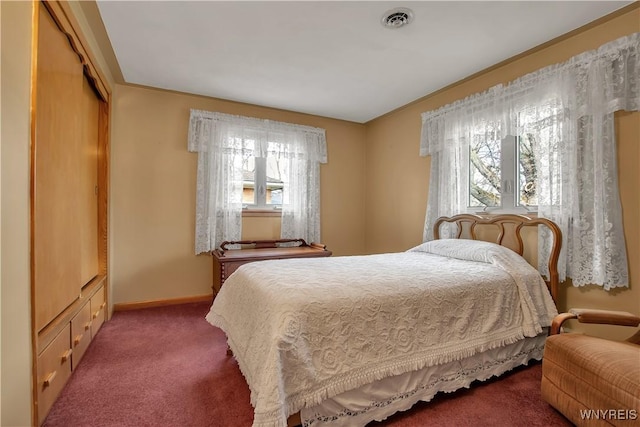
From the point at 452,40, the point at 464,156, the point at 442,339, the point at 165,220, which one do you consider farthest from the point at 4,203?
the point at 464,156

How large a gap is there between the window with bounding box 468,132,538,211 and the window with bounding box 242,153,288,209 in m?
2.23

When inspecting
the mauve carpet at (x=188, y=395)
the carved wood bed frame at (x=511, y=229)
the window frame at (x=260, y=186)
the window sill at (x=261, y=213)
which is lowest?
the mauve carpet at (x=188, y=395)

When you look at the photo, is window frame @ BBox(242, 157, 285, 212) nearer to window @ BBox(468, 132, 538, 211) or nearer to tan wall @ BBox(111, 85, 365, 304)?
tan wall @ BBox(111, 85, 365, 304)

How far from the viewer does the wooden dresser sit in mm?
3033

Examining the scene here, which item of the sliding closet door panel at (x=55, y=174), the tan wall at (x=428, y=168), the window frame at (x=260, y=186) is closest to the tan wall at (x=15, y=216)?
the sliding closet door panel at (x=55, y=174)

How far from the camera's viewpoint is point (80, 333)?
2021mm

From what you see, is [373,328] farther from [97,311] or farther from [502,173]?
[97,311]

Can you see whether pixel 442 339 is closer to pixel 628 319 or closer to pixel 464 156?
pixel 628 319

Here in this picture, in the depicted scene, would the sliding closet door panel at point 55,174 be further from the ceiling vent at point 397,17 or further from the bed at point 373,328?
the ceiling vent at point 397,17

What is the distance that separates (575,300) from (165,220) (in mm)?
3866

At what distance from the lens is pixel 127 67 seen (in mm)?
2734

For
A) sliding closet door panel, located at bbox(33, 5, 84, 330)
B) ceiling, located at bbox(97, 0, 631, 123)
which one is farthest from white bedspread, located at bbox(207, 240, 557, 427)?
ceiling, located at bbox(97, 0, 631, 123)

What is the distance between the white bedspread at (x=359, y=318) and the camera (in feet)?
4.29

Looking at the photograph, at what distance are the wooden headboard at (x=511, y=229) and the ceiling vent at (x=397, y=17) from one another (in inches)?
→ 69.4
